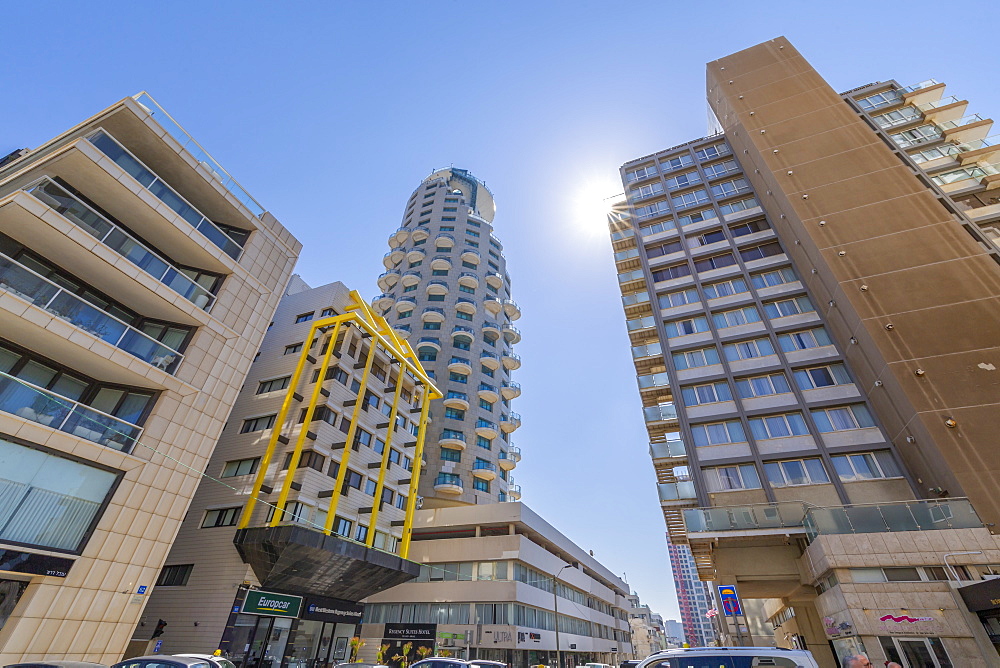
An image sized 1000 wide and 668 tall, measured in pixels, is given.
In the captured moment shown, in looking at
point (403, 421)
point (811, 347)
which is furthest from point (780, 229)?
point (403, 421)

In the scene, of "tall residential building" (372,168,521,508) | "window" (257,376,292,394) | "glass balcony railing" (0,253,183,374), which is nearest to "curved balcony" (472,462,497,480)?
"tall residential building" (372,168,521,508)

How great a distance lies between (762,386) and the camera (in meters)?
29.1

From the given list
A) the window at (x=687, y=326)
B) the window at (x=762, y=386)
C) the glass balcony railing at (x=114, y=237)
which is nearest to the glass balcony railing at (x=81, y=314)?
the glass balcony railing at (x=114, y=237)

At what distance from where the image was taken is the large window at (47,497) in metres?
12.7

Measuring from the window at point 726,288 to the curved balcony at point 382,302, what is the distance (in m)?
39.9

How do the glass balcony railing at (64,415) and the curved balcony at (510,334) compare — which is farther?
the curved balcony at (510,334)

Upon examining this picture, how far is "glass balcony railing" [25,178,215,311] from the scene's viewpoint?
15281 millimetres

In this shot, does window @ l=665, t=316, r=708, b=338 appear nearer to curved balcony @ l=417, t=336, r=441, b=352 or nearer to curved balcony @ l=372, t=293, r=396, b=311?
curved balcony @ l=417, t=336, r=441, b=352

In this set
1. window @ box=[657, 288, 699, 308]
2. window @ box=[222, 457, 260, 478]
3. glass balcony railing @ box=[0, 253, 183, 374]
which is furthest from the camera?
window @ box=[657, 288, 699, 308]

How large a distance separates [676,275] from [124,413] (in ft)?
118

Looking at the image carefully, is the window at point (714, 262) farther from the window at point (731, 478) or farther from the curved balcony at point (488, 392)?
the curved balcony at point (488, 392)

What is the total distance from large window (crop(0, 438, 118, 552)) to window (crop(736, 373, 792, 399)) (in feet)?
105

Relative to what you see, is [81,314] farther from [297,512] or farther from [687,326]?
[687,326]

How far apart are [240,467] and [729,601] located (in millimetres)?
28180
